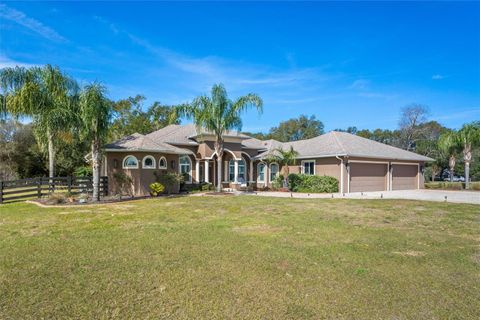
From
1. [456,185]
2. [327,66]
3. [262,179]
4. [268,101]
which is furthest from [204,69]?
[456,185]

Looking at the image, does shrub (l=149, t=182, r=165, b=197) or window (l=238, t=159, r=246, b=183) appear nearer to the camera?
shrub (l=149, t=182, r=165, b=197)

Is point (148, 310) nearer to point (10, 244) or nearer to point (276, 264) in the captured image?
point (276, 264)

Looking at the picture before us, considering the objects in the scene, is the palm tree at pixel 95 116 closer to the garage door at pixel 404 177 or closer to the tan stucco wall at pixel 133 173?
the tan stucco wall at pixel 133 173

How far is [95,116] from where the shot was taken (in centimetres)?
1438

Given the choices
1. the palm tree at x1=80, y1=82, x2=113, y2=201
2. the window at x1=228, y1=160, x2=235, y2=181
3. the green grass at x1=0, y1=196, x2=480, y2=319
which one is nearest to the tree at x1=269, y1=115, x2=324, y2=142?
the window at x1=228, y1=160, x2=235, y2=181

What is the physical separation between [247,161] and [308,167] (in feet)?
18.2

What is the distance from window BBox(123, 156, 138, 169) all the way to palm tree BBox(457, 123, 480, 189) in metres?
28.8

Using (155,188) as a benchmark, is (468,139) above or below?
above

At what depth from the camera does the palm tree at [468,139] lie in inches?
1001

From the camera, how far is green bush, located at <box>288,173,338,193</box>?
21.3m

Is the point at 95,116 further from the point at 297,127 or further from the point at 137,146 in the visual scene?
the point at 297,127

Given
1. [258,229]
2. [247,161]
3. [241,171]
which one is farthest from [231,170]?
[258,229]

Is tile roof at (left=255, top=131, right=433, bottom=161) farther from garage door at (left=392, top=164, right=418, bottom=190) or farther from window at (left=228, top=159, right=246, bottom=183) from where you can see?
window at (left=228, top=159, right=246, bottom=183)

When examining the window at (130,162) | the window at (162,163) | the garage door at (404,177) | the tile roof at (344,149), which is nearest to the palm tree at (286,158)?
the tile roof at (344,149)
